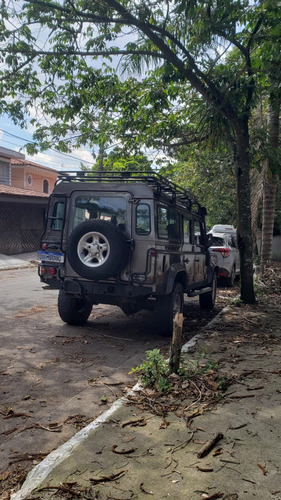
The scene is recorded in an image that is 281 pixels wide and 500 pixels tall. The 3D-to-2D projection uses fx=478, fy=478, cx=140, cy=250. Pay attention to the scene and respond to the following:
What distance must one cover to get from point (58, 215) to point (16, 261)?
15.7 metres

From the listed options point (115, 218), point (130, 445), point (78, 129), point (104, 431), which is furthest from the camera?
point (78, 129)

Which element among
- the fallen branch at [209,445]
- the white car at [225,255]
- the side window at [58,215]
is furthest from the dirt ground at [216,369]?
the white car at [225,255]

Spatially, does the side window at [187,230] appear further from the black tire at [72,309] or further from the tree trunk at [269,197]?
the tree trunk at [269,197]

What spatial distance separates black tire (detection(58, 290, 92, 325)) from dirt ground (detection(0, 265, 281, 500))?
186cm

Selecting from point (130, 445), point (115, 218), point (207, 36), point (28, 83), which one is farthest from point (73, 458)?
point (28, 83)

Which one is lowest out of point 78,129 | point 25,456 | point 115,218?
point 25,456

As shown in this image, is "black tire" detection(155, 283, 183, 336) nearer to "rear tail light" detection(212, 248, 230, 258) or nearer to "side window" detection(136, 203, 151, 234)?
"side window" detection(136, 203, 151, 234)

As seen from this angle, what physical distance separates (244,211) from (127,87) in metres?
4.20

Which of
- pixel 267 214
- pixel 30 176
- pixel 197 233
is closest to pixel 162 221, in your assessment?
pixel 197 233

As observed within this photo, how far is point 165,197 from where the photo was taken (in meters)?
7.86

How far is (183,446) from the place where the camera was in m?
3.62

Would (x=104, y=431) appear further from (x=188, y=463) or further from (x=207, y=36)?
(x=207, y=36)

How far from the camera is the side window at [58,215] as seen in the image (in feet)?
26.1

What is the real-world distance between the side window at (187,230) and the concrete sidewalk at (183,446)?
3732 millimetres
